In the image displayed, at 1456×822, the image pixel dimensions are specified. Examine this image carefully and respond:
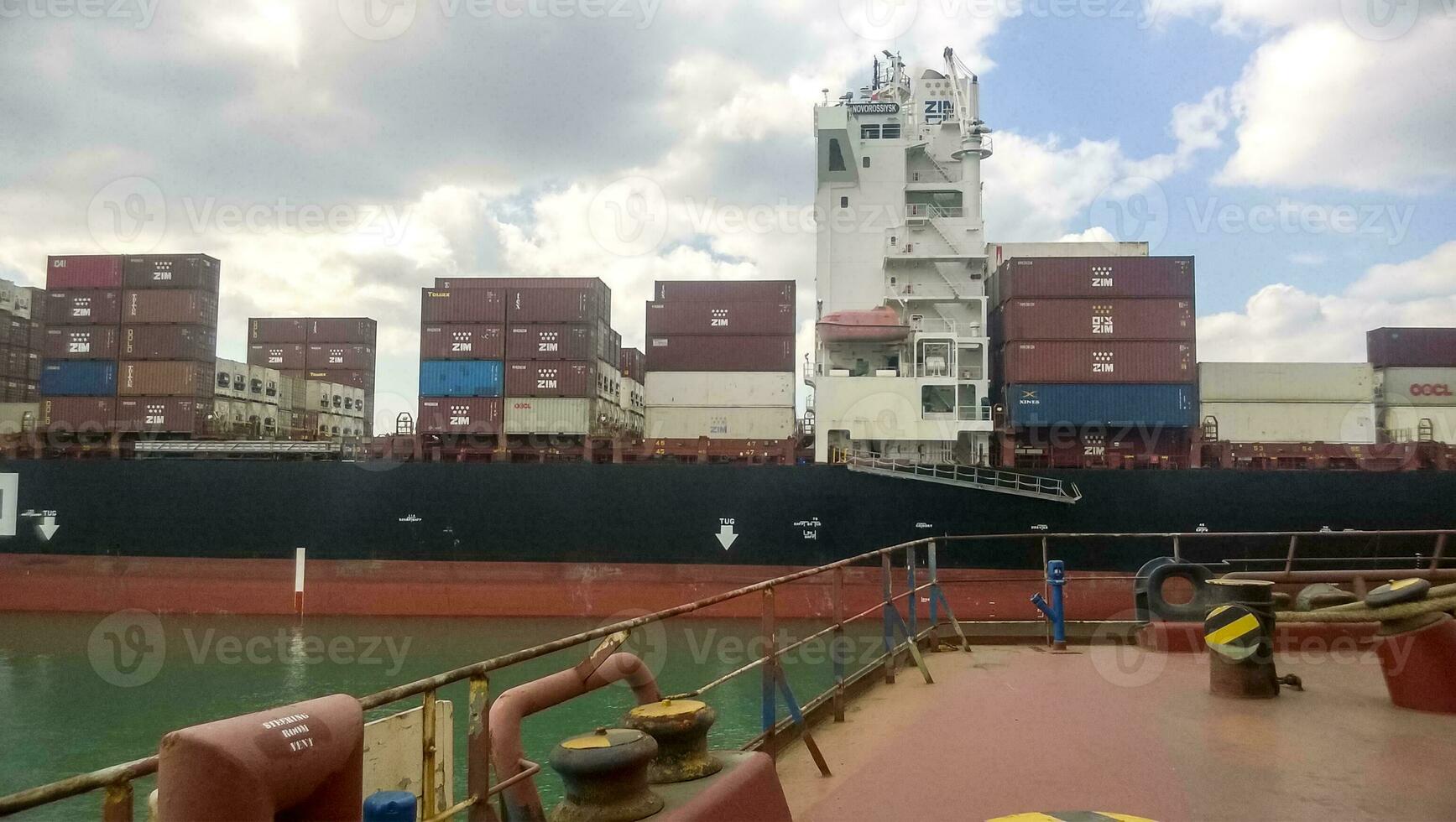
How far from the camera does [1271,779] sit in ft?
12.6

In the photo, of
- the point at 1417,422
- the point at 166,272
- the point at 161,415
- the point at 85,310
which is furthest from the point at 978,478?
the point at 85,310

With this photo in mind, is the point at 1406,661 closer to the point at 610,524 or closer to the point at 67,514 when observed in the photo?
the point at 610,524

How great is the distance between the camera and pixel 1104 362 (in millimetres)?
20000

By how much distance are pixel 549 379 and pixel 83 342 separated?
13462 mm

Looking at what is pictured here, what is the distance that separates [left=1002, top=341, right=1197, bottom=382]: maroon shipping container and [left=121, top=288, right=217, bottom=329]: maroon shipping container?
22.3 metres

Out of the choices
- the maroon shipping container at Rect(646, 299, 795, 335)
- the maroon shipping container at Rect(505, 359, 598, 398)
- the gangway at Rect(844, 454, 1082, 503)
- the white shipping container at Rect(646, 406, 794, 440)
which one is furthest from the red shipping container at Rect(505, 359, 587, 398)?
the gangway at Rect(844, 454, 1082, 503)

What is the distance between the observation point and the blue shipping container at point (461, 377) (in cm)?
2208

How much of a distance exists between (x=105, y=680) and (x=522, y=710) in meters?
15.1

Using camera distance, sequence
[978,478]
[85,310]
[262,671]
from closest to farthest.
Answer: [262,671] → [978,478] → [85,310]

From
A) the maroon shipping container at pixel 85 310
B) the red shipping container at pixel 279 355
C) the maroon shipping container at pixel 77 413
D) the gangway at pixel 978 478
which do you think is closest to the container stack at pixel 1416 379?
the gangway at pixel 978 478

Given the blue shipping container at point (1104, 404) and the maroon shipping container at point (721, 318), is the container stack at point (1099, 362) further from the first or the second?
the maroon shipping container at point (721, 318)

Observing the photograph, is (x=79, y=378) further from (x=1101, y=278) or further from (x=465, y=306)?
(x=1101, y=278)

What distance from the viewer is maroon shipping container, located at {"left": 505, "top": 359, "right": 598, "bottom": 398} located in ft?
72.0

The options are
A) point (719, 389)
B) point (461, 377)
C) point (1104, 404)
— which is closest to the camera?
point (1104, 404)
